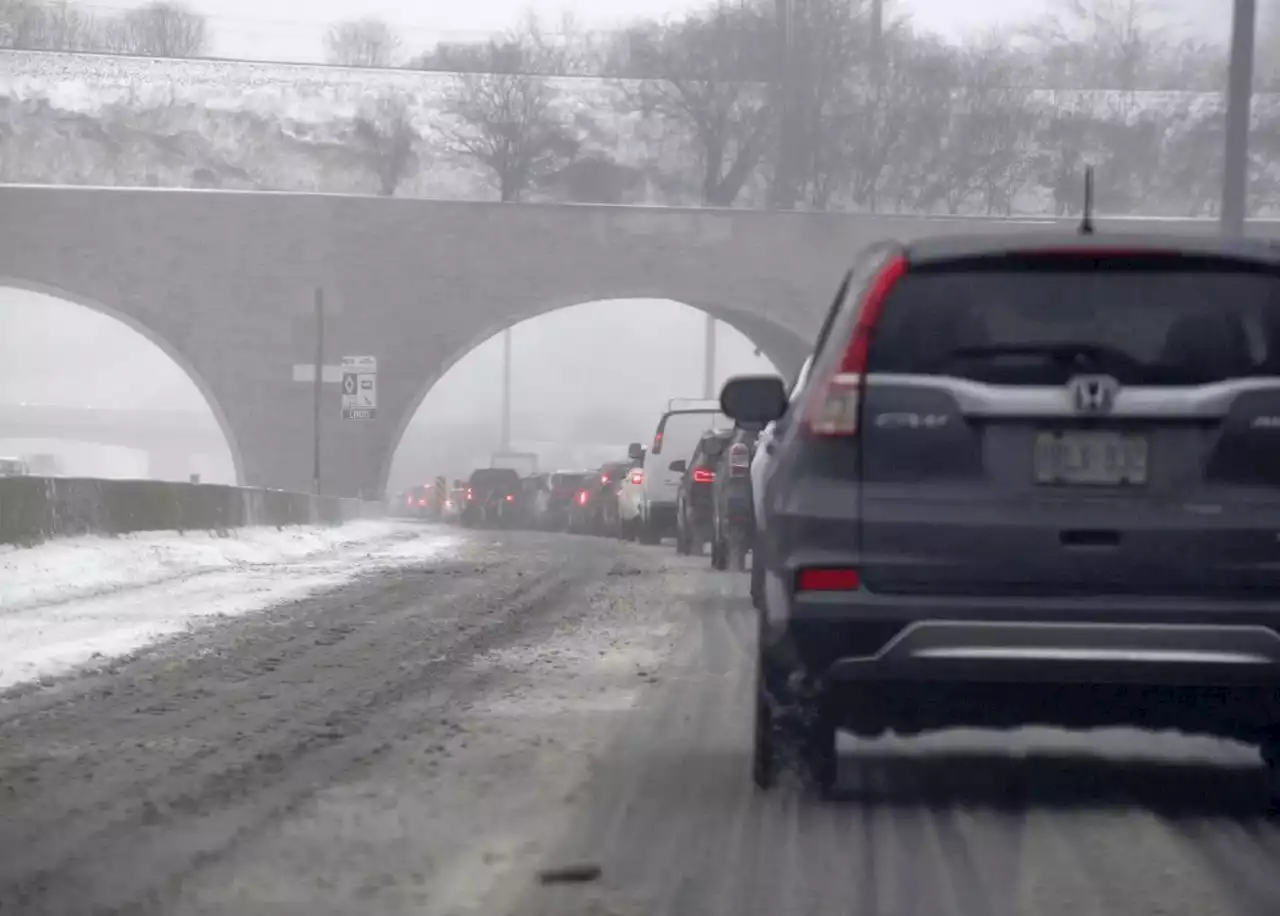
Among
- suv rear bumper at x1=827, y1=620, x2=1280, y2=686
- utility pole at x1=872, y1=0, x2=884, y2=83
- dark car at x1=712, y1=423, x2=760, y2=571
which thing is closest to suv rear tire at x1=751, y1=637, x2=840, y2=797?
suv rear bumper at x1=827, y1=620, x2=1280, y2=686

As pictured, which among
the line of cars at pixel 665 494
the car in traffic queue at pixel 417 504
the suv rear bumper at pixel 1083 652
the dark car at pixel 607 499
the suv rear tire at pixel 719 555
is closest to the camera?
the suv rear bumper at pixel 1083 652

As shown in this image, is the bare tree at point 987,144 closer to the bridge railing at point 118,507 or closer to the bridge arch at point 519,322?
the bridge arch at point 519,322

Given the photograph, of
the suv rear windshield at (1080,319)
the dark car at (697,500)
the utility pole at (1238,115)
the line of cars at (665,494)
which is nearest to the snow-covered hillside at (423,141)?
the line of cars at (665,494)

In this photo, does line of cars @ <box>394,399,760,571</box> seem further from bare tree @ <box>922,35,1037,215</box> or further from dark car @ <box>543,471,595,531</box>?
bare tree @ <box>922,35,1037,215</box>

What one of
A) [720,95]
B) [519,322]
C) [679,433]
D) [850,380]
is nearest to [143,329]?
[519,322]

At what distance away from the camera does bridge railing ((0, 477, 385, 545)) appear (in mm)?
15656

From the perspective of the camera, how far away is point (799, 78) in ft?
176

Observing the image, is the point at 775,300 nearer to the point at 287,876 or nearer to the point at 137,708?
the point at 137,708

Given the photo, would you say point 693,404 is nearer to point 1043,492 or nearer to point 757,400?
point 757,400

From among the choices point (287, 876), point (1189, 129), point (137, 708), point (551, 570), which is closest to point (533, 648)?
point (137, 708)

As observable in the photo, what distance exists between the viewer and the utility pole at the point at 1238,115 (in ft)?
64.9

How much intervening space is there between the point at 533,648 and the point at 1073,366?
5937 millimetres

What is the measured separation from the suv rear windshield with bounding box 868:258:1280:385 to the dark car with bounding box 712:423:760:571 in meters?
12.7

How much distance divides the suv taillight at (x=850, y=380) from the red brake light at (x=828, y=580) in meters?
0.41
